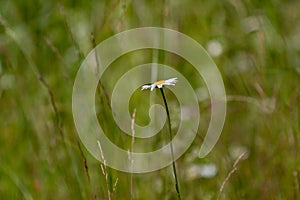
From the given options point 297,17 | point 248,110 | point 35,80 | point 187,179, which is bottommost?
point 187,179

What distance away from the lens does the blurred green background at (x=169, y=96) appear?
1.59 metres

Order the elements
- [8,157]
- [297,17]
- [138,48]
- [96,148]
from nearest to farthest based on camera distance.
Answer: [96,148] → [8,157] → [138,48] → [297,17]

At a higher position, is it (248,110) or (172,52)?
(172,52)

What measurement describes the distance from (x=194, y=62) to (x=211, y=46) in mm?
87

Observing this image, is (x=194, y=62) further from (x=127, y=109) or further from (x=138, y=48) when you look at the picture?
(x=127, y=109)

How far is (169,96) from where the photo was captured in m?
2.22

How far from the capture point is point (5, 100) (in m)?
2.16

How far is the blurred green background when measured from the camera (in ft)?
5.21

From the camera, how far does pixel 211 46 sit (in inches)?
91.3

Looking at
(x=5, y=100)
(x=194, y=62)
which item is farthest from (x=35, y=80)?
(x=194, y=62)

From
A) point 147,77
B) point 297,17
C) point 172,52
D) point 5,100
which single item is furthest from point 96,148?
point 297,17

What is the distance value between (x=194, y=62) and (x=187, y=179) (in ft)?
2.47

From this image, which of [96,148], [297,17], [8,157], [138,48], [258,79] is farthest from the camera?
[297,17]

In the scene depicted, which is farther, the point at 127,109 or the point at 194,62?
the point at 194,62
